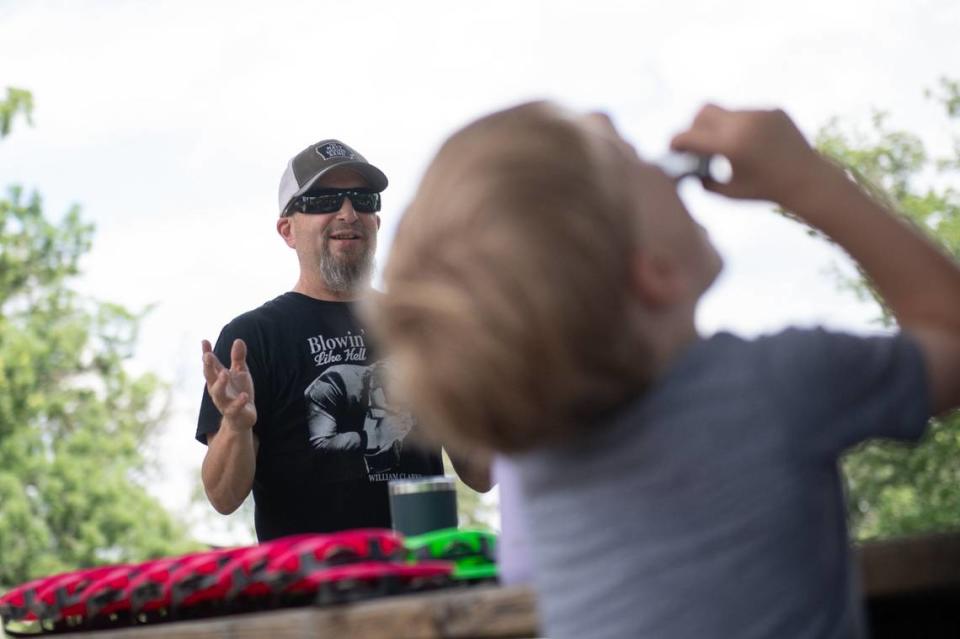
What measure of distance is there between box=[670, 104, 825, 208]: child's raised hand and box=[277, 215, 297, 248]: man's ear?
334 centimetres

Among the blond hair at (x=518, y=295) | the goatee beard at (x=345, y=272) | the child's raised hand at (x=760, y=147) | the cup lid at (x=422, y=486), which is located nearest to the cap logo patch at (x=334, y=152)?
the goatee beard at (x=345, y=272)

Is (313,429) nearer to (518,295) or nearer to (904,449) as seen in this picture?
(518,295)

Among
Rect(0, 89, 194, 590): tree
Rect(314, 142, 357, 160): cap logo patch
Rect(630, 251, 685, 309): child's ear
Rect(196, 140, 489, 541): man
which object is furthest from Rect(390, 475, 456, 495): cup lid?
Rect(0, 89, 194, 590): tree


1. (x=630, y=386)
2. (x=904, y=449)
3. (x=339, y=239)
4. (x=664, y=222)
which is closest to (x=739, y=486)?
(x=630, y=386)

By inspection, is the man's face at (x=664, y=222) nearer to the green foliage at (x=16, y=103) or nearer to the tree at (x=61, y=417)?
the green foliage at (x=16, y=103)

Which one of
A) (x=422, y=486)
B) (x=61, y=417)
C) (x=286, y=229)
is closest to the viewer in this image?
(x=422, y=486)

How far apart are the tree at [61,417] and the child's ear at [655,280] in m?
22.0

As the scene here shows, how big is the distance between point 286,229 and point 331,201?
0.96ft

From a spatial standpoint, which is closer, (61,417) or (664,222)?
(664,222)

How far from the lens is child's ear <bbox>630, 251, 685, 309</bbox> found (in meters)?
1.16

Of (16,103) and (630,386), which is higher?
(16,103)

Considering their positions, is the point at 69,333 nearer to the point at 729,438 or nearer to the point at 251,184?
the point at 729,438

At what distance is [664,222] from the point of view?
122 centimetres

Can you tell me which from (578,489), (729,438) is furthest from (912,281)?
(578,489)
